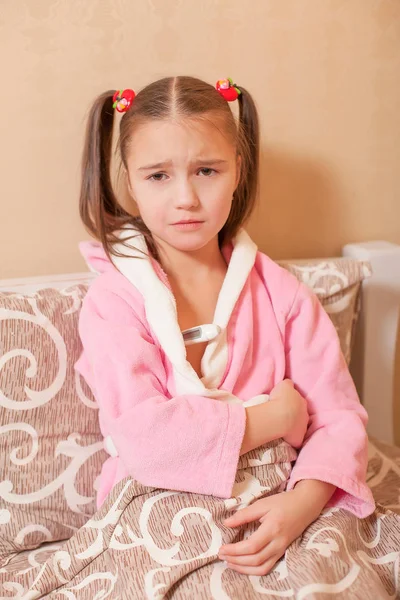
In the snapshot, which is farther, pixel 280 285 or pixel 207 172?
pixel 280 285

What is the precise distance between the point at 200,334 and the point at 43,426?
30 centimetres

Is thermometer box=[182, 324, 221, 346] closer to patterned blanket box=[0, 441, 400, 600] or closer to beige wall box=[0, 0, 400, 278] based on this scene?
patterned blanket box=[0, 441, 400, 600]

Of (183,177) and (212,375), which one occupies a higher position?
(183,177)

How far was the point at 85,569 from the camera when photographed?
3.01 feet

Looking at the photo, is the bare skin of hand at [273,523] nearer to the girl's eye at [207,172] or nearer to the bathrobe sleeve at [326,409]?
the bathrobe sleeve at [326,409]

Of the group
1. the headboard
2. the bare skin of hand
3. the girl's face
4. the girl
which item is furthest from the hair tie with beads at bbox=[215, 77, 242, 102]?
the bare skin of hand

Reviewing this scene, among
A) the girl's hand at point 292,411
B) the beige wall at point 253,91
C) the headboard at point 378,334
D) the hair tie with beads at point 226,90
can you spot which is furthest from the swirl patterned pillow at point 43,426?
the headboard at point 378,334

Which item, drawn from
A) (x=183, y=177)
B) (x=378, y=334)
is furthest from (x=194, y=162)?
(x=378, y=334)

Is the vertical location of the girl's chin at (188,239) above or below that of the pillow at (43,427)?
above

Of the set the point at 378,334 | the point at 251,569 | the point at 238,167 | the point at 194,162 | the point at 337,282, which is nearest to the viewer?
the point at 251,569

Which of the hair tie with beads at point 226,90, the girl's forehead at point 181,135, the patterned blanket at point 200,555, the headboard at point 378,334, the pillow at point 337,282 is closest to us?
the patterned blanket at point 200,555

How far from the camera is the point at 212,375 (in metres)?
1.03

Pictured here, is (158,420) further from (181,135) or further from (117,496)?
(181,135)

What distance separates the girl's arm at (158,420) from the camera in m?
→ 0.91
